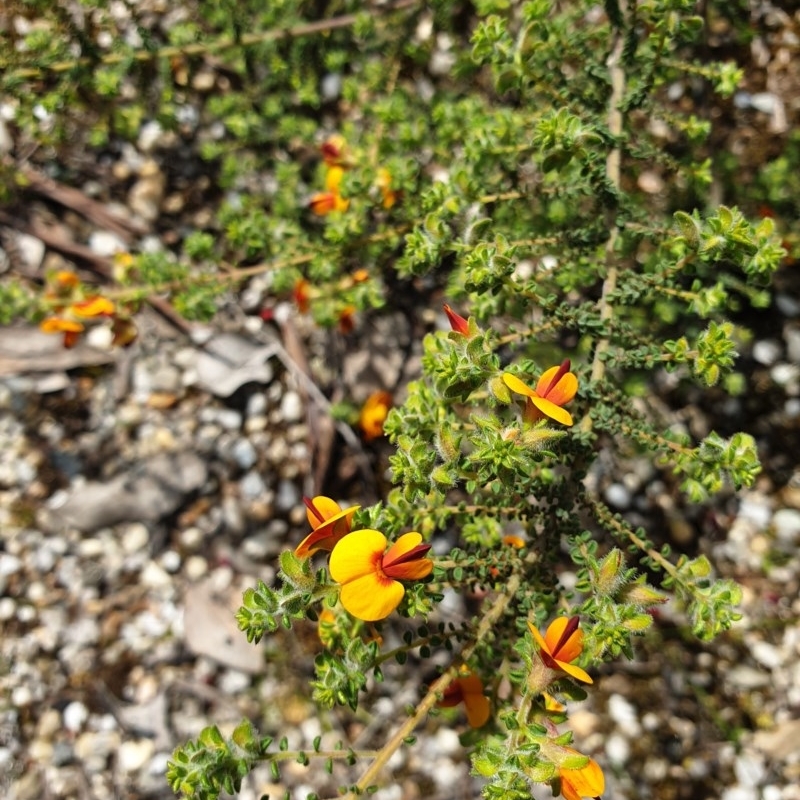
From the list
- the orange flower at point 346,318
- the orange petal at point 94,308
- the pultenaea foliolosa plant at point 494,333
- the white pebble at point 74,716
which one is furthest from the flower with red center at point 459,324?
the white pebble at point 74,716

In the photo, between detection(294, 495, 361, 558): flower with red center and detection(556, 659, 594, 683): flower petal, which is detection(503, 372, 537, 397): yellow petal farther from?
detection(556, 659, 594, 683): flower petal

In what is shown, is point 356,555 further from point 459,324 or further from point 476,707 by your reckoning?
point 476,707

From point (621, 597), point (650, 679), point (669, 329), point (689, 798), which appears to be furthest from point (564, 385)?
point (689, 798)

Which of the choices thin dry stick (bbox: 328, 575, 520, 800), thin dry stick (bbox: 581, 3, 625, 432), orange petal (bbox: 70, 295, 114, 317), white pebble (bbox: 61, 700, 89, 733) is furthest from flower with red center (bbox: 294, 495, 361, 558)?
white pebble (bbox: 61, 700, 89, 733)

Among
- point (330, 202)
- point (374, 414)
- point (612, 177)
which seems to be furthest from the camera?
point (374, 414)

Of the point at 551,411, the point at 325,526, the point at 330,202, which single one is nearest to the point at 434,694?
the point at 325,526

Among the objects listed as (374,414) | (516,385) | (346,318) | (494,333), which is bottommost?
(374,414)

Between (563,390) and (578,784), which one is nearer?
(578,784)

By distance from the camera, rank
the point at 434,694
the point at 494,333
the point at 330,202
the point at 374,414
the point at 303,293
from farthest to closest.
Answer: the point at 374,414 → the point at 303,293 → the point at 330,202 → the point at 494,333 → the point at 434,694

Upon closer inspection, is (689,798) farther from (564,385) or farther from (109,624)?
(109,624)
